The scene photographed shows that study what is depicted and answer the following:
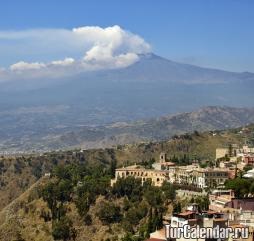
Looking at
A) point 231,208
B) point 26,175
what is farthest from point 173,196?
point 26,175

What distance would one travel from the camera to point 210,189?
8662 centimetres

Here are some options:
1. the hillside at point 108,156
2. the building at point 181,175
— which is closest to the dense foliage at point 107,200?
the building at point 181,175

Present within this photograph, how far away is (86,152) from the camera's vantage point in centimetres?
17488

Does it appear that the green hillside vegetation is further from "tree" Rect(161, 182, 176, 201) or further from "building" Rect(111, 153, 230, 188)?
"building" Rect(111, 153, 230, 188)

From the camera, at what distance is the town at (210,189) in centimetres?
5641

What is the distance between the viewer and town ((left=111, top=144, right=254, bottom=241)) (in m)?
56.4

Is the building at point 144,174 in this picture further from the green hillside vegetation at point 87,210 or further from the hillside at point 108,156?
the hillside at point 108,156

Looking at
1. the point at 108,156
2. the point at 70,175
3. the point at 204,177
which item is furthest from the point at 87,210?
the point at 108,156

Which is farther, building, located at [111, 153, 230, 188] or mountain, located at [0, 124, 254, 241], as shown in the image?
building, located at [111, 153, 230, 188]

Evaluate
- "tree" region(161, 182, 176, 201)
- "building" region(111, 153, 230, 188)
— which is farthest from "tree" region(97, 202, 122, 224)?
"building" region(111, 153, 230, 188)

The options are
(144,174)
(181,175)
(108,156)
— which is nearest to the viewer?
(181,175)

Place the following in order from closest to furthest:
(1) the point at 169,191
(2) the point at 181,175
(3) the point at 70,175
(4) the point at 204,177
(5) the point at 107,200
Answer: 1. (1) the point at 169,191
2. (4) the point at 204,177
3. (5) the point at 107,200
4. (2) the point at 181,175
5. (3) the point at 70,175

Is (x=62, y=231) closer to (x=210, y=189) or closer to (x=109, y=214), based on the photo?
(x=109, y=214)

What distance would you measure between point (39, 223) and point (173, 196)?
19.4 m
